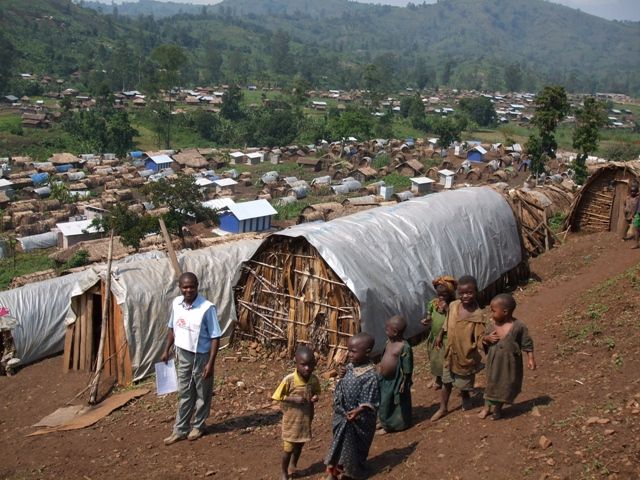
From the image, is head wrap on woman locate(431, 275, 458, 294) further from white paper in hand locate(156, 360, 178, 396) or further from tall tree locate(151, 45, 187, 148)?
tall tree locate(151, 45, 187, 148)

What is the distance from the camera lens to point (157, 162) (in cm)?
4600

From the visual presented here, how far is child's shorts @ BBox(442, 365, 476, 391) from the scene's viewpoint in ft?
17.6

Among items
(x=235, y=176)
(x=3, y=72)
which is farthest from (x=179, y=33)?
(x=235, y=176)

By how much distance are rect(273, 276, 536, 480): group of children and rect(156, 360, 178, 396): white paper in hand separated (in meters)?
1.74

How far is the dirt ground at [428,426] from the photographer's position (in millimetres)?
4543

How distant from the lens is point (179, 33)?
14350 cm

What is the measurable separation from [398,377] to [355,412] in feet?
2.86

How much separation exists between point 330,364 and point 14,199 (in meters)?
34.3

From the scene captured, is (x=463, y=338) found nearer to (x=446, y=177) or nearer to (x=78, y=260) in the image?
(x=78, y=260)

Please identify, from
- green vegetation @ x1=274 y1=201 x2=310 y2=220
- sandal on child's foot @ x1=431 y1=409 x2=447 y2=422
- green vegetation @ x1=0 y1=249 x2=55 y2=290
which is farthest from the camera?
green vegetation @ x1=274 y1=201 x2=310 y2=220

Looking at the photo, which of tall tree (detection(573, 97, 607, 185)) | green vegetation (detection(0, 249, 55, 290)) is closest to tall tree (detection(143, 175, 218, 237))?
green vegetation (detection(0, 249, 55, 290))

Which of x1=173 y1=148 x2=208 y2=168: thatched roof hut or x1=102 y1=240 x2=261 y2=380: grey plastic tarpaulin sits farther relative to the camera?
x1=173 y1=148 x2=208 y2=168: thatched roof hut

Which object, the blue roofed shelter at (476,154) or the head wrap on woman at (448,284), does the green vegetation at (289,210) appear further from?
the head wrap on woman at (448,284)

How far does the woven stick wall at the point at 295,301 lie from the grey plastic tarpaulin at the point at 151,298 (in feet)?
1.10
